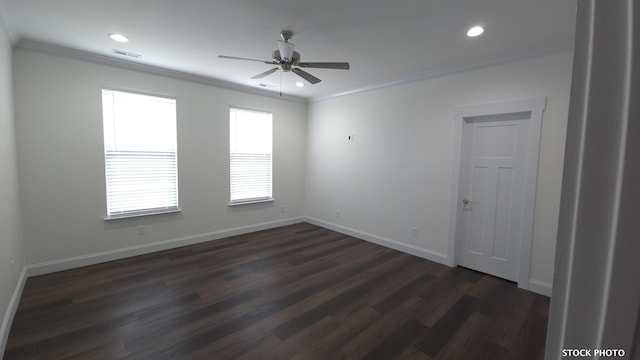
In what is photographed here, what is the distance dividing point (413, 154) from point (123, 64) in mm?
4335

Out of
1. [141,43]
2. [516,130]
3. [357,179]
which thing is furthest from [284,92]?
[516,130]

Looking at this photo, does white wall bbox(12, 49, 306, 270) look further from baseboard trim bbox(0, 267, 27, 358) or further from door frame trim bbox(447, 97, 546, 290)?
door frame trim bbox(447, 97, 546, 290)

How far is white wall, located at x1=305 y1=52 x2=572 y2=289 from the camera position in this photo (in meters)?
3.13

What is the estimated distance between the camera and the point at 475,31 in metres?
2.72

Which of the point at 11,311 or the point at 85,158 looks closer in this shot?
the point at 11,311

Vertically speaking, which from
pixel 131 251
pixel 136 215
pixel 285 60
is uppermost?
pixel 285 60

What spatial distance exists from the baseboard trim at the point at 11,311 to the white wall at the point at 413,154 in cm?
439

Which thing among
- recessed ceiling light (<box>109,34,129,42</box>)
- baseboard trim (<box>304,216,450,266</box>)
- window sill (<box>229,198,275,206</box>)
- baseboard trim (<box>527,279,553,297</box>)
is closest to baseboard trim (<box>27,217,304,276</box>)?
window sill (<box>229,198,275,206</box>)

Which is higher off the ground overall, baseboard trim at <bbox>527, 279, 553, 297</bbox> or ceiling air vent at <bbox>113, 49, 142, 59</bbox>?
ceiling air vent at <bbox>113, 49, 142, 59</bbox>

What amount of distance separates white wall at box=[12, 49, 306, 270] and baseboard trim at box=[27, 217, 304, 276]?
0.12ft

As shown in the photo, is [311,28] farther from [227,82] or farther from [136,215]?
[136,215]

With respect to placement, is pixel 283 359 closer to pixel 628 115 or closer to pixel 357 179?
pixel 628 115

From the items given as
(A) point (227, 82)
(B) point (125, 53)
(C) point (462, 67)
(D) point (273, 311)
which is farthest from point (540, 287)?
(B) point (125, 53)

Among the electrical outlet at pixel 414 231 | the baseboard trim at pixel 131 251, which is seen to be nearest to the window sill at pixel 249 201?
the baseboard trim at pixel 131 251
